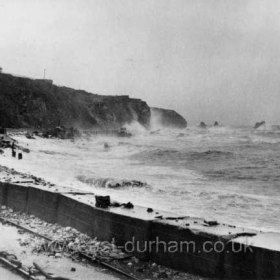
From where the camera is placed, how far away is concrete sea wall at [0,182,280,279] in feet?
16.3

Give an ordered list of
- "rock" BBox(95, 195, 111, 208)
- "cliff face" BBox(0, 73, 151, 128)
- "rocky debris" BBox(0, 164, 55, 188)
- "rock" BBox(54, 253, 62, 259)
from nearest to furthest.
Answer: "rock" BBox(54, 253, 62, 259) → "rock" BBox(95, 195, 111, 208) → "rocky debris" BBox(0, 164, 55, 188) → "cliff face" BBox(0, 73, 151, 128)

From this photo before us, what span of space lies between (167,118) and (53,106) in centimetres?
7767

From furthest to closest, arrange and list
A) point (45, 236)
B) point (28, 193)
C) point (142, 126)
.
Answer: point (142, 126) → point (28, 193) → point (45, 236)

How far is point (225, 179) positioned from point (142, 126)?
95.6 metres

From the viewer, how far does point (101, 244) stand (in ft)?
21.9

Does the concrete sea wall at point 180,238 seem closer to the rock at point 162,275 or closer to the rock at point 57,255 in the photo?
the rock at point 162,275

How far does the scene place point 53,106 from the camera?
76.5m

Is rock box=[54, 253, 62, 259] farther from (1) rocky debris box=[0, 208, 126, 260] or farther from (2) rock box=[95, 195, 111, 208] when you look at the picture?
(2) rock box=[95, 195, 111, 208]

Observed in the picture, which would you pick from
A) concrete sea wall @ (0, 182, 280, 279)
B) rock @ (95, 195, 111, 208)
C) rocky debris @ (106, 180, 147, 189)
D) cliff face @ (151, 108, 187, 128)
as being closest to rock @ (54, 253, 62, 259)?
concrete sea wall @ (0, 182, 280, 279)

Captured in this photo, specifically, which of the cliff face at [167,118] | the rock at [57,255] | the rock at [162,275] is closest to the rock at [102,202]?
the rock at [57,255]

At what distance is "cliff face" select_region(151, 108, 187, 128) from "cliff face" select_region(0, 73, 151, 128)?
3003 centimetres

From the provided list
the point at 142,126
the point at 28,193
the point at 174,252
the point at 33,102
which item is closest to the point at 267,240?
the point at 174,252

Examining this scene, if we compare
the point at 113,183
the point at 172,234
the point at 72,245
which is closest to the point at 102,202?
the point at 72,245

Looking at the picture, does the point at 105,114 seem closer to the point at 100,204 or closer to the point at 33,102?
the point at 33,102
